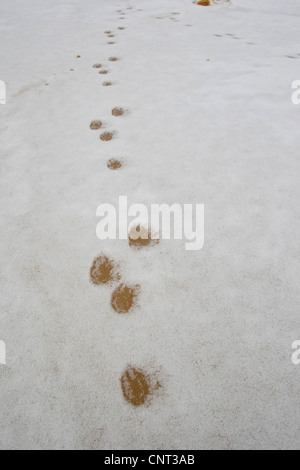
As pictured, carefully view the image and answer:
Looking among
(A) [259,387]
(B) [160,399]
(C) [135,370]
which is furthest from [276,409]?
(C) [135,370]

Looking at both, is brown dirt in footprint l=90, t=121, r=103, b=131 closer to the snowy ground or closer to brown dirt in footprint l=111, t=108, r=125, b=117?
the snowy ground

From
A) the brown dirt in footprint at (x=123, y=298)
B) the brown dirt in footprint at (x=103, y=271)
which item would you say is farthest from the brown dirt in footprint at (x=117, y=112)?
the brown dirt in footprint at (x=123, y=298)

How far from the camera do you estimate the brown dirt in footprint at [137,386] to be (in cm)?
118

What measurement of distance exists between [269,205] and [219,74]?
2597mm

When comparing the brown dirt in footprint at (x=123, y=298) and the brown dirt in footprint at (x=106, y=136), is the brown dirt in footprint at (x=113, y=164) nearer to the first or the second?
the brown dirt in footprint at (x=106, y=136)

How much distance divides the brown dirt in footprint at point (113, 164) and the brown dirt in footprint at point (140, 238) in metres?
0.76

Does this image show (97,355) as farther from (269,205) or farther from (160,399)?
(269,205)

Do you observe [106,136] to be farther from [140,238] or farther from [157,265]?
[157,265]

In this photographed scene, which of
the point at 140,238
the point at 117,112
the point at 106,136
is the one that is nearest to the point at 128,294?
the point at 140,238

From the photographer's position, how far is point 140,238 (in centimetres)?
175

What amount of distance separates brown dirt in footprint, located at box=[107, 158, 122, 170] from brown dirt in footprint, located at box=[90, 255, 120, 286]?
38.7 inches

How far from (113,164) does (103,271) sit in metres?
1.13

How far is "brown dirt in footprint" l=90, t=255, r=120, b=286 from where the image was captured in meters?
1.55

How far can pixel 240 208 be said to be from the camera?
189 centimetres
